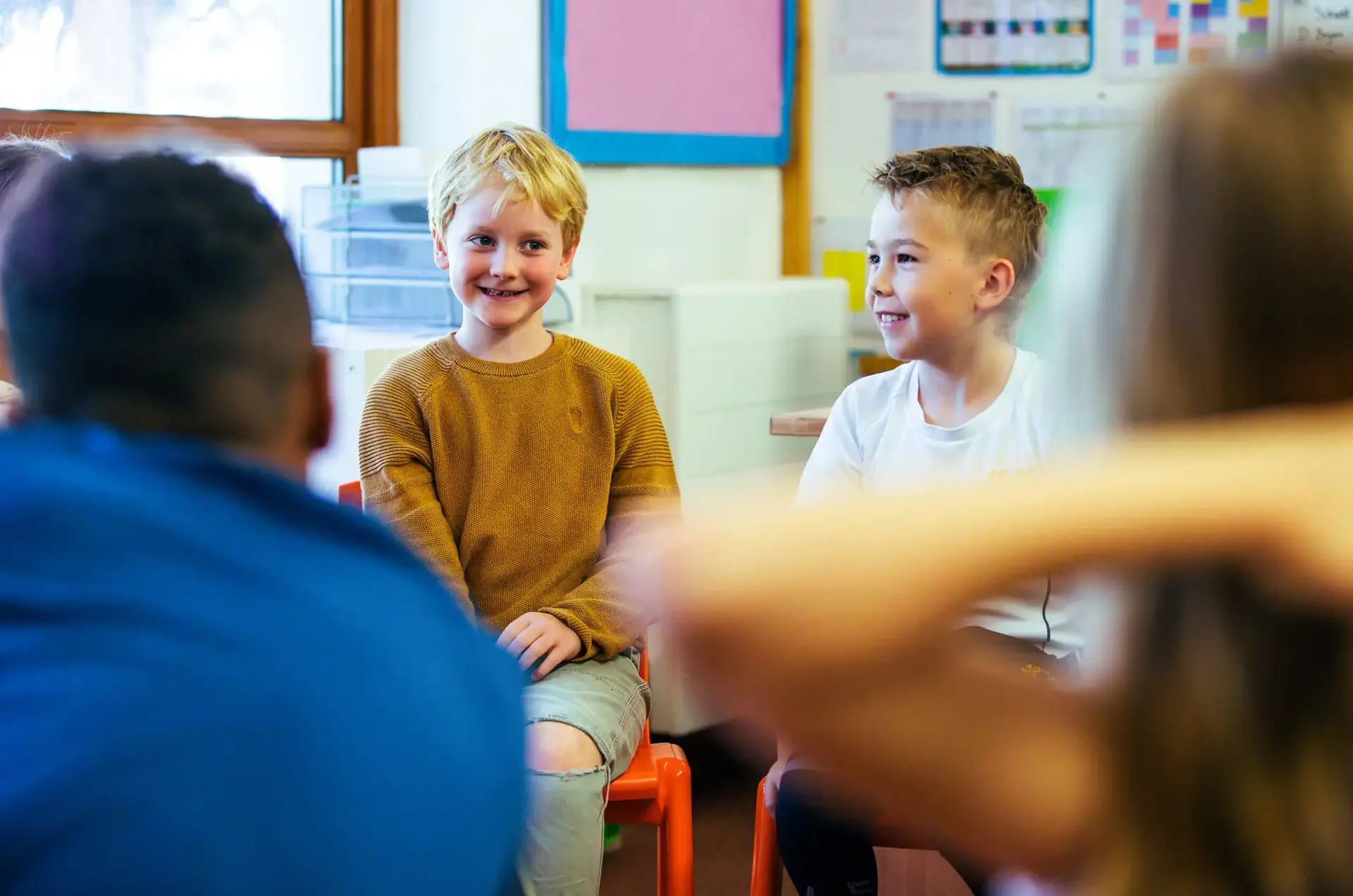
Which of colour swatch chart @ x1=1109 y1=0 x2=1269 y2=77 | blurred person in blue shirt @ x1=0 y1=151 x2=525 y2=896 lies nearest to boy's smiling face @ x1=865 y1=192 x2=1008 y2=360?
blurred person in blue shirt @ x1=0 y1=151 x2=525 y2=896

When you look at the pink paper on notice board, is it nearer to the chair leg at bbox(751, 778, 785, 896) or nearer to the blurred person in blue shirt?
the chair leg at bbox(751, 778, 785, 896)

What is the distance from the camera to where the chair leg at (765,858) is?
1.80 m

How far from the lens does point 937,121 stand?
3.22 m

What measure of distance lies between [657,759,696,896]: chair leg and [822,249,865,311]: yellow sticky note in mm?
1741

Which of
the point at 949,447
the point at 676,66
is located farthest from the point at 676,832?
the point at 676,66

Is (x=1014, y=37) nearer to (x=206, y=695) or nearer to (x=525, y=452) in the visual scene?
(x=525, y=452)

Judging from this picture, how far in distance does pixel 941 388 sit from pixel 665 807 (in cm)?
65

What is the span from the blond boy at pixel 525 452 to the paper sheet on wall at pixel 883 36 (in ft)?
5.13

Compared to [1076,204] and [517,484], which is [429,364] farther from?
[1076,204]

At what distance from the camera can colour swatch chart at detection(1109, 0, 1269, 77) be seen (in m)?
3.05

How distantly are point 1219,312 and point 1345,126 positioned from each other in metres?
0.09

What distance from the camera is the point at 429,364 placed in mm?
1813

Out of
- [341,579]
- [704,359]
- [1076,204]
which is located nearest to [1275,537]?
[1076,204]

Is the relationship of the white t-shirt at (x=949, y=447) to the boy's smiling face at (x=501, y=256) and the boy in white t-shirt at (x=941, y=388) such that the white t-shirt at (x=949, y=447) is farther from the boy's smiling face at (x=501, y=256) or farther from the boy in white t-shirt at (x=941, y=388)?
the boy's smiling face at (x=501, y=256)
